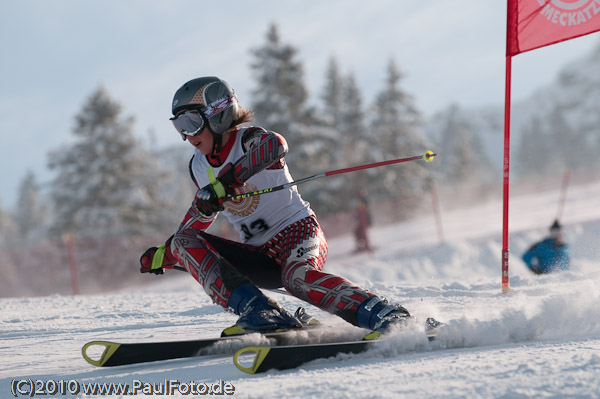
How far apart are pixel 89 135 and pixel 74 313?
20511 millimetres

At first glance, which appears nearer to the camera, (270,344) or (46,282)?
(270,344)

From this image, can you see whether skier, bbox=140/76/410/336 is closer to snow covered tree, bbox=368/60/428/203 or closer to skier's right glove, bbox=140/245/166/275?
skier's right glove, bbox=140/245/166/275

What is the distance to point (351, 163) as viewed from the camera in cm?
2955

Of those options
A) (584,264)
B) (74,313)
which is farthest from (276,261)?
(584,264)

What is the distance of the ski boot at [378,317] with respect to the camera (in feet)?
8.82

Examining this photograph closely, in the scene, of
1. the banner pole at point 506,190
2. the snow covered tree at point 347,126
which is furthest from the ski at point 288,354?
the snow covered tree at point 347,126

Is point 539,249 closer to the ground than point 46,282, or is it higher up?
higher up

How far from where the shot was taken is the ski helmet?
325cm

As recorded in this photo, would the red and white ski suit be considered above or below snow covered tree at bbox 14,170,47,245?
above

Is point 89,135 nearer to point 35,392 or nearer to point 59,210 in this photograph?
point 59,210

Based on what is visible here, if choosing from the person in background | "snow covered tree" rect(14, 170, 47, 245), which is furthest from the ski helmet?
"snow covered tree" rect(14, 170, 47, 245)

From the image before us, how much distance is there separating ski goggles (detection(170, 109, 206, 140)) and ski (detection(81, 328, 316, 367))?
1.17m

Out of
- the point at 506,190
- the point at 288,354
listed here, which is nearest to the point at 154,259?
the point at 288,354

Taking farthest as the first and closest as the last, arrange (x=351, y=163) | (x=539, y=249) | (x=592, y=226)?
(x=351, y=163) → (x=592, y=226) → (x=539, y=249)
